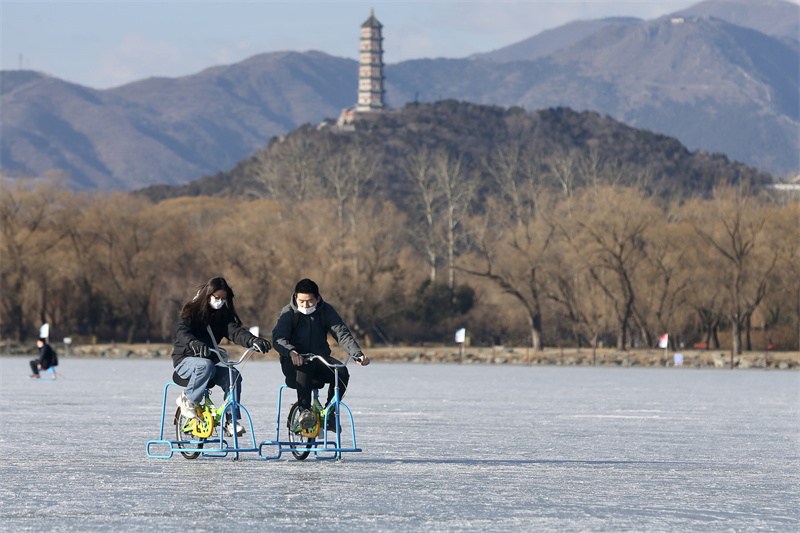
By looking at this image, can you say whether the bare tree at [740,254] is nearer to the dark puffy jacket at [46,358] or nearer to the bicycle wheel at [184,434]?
the dark puffy jacket at [46,358]

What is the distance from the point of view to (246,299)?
2581 inches

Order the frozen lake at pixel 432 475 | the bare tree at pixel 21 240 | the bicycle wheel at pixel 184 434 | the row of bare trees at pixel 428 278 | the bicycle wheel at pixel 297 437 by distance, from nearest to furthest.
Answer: the frozen lake at pixel 432 475
the bicycle wheel at pixel 297 437
the bicycle wheel at pixel 184 434
the row of bare trees at pixel 428 278
the bare tree at pixel 21 240

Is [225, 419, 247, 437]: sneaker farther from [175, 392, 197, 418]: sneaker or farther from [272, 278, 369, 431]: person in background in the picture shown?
[272, 278, 369, 431]: person in background

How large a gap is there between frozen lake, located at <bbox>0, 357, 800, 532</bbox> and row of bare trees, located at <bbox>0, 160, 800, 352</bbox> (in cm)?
4237

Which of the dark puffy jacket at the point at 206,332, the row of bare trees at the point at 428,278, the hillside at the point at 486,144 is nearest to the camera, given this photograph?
the dark puffy jacket at the point at 206,332

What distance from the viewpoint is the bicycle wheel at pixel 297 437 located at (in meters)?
11.6

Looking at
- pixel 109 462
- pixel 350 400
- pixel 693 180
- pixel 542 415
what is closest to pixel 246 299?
pixel 350 400

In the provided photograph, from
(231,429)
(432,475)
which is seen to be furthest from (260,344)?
(432,475)

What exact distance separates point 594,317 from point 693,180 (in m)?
92.4

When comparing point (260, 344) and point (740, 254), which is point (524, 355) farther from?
point (260, 344)

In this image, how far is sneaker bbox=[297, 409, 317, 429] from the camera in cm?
1148

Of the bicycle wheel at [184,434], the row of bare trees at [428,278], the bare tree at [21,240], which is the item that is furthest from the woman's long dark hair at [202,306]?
the bare tree at [21,240]

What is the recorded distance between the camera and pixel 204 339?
37.8ft

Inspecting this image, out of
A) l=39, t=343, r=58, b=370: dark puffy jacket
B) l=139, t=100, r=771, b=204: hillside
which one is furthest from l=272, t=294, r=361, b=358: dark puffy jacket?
l=139, t=100, r=771, b=204: hillside
